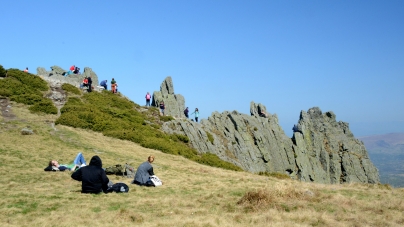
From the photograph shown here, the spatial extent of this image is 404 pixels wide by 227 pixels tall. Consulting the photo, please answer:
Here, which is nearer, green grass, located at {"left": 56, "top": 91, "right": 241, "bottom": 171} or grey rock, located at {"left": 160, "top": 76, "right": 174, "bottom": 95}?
green grass, located at {"left": 56, "top": 91, "right": 241, "bottom": 171}

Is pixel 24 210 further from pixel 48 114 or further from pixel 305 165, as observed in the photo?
pixel 305 165

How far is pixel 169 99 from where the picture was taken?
7594 centimetres

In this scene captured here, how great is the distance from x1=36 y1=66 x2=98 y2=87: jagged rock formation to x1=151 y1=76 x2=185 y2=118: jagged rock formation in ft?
43.9

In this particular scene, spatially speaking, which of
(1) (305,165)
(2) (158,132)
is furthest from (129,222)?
(1) (305,165)

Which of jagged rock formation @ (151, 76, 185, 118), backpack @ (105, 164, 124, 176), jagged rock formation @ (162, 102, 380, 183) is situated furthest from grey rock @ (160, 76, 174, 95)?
backpack @ (105, 164, 124, 176)

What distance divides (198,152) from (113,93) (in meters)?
26.0

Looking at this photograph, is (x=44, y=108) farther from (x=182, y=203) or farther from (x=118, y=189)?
(x=182, y=203)

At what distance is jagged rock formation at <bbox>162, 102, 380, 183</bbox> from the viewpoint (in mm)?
58684

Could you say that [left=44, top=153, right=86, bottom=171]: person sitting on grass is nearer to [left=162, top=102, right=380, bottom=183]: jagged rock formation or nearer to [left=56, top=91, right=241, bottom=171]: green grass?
[left=56, top=91, right=241, bottom=171]: green grass

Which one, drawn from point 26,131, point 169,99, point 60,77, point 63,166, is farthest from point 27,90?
point 63,166

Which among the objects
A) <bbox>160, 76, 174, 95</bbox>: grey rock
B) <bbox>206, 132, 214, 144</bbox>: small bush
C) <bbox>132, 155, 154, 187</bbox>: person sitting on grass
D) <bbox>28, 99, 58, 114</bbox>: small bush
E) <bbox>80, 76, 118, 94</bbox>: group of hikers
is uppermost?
<bbox>160, 76, 174, 95</bbox>: grey rock

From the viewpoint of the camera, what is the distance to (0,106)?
154 ft

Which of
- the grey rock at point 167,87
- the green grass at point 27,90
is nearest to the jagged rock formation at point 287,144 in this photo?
the grey rock at point 167,87

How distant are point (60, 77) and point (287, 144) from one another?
152 ft
